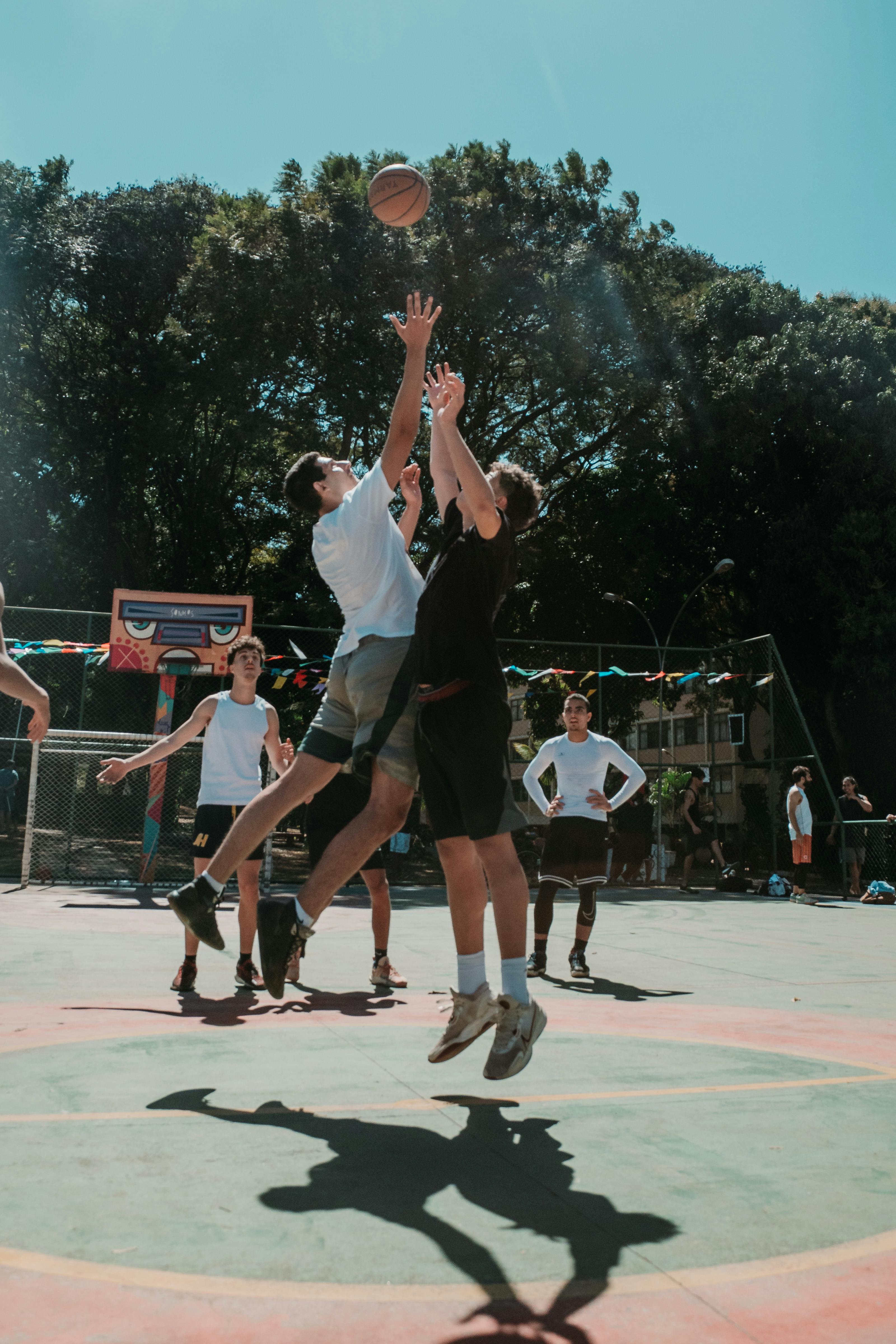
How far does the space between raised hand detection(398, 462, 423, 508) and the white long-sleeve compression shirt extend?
3524 mm

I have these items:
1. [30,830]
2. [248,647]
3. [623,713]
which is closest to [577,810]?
A: [248,647]

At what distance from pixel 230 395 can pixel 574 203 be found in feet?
30.5

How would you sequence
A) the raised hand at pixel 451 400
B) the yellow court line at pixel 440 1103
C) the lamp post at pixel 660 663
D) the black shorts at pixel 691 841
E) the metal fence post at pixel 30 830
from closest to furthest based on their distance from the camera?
1. the yellow court line at pixel 440 1103
2. the raised hand at pixel 451 400
3. the metal fence post at pixel 30 830
4. the black shorts at pixel 691 841
5. the lamp post at pixel 660 663

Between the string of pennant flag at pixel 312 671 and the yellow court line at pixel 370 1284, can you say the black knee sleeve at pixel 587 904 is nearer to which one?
the yellow court line at pixel 370 1284

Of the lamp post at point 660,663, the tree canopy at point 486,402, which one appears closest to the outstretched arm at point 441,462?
the lamp post at point 660,663

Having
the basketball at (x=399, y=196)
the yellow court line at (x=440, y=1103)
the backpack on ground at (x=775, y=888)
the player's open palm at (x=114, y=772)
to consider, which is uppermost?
the basketball at (x=399, y=196)

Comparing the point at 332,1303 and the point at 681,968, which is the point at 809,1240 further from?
the point at 681,968

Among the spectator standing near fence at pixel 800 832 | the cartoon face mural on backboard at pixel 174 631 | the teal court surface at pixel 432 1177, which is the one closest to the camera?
the teal court surface at pixel 432 1177

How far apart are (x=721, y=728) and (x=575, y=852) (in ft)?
42.0

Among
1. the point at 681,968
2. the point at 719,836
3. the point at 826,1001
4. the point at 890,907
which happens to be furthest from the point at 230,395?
the point at 826,1001

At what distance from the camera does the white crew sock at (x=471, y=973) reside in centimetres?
348

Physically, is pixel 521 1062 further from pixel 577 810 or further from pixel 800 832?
pixel 800 832

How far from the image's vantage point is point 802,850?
1644 centimetres

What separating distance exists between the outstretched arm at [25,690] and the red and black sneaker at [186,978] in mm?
2141
